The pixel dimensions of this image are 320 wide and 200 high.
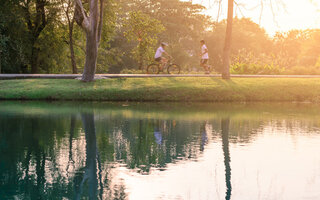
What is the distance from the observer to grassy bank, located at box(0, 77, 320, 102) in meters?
23.8

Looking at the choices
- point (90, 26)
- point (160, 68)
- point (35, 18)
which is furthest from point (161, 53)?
point (35, 18)

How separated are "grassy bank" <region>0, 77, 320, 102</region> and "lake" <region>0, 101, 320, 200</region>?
7.17 meters

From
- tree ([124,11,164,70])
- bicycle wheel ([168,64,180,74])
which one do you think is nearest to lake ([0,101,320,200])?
bicycle wheel ([168,64,180,74])

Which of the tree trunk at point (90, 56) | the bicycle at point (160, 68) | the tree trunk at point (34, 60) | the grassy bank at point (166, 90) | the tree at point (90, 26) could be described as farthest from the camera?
the tree trunk at point (34, 60)

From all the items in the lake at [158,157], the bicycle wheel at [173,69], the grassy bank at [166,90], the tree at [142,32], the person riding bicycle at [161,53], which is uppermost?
the tree at [142,32]

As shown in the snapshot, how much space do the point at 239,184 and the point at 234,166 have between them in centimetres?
121

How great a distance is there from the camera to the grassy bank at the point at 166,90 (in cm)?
2375

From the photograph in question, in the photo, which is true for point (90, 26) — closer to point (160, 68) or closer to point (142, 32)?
point (160, 68)

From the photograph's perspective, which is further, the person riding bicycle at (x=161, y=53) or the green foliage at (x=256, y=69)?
the green foliage at (x=256, y=69)

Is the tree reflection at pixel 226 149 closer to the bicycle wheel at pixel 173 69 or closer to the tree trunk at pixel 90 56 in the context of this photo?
the tree trunk at pixel 90 56

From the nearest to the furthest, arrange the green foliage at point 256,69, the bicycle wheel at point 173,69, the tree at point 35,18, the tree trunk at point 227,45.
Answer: the tree trunk at point 227,45 < the bicycle wheel at point 173,69 < the green foliage at point 256,69 < the tree at point 35,18

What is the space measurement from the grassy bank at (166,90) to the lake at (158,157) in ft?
23.5

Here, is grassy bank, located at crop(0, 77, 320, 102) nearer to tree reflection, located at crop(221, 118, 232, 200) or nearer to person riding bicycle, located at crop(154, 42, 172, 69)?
person riding bicycle, located at crop(154, 42, 172, 69)

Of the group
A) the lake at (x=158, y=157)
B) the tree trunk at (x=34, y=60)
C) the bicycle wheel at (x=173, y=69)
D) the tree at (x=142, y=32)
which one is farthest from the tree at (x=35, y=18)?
the lake at (x=158, y=157)
